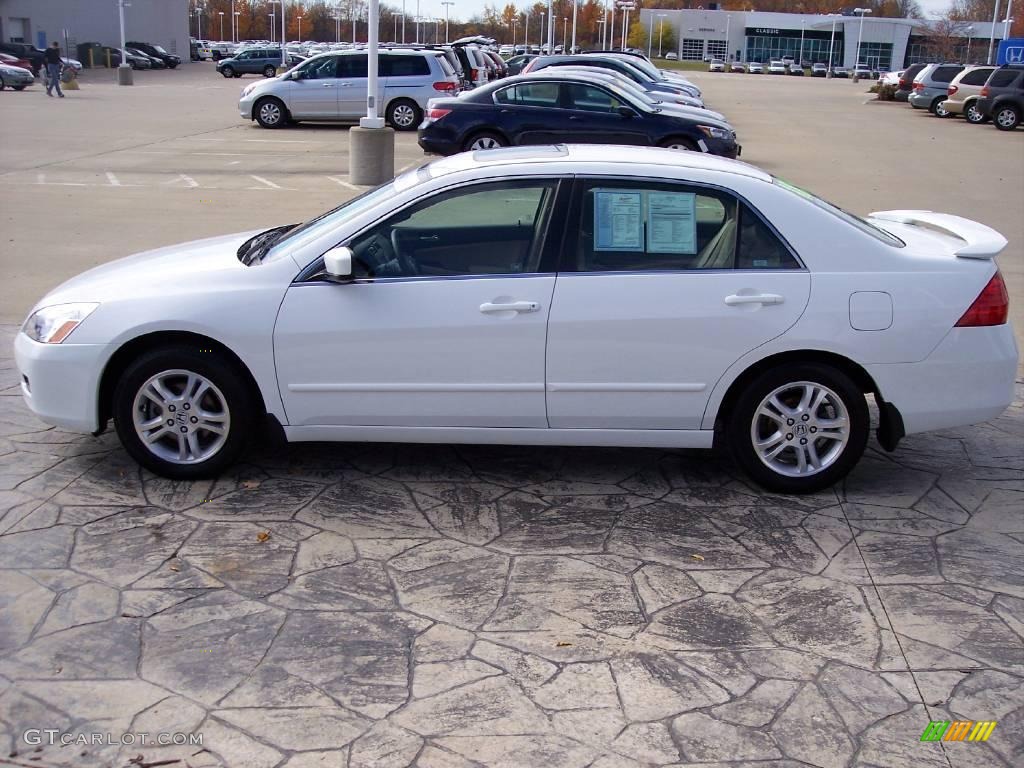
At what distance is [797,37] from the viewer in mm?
125125

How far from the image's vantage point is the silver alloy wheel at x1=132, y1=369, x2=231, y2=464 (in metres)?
5.17

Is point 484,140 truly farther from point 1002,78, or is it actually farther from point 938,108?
point 938,108

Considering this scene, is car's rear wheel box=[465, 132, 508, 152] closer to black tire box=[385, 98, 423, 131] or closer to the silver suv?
the silver suv

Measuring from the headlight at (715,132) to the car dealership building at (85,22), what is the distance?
188 feet

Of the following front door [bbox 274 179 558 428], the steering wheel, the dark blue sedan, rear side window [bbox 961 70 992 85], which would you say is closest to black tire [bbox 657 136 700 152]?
the dark blue sedan

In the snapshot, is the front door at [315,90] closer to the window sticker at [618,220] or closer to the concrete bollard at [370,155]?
the concrete bollard at [370,155]

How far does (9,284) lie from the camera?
9.30 metres

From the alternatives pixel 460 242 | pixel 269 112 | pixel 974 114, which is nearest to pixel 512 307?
pixel 460 242

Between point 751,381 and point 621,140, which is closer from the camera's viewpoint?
point 751,381

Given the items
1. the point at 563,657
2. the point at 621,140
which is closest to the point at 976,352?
the point at 563,657

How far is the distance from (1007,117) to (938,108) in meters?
5.28

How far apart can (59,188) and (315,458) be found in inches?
431

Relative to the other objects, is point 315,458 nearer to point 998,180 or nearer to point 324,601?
point 324,601

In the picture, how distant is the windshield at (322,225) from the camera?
208 inches
